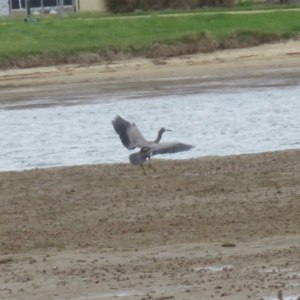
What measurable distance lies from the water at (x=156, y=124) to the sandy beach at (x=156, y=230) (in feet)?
4.65

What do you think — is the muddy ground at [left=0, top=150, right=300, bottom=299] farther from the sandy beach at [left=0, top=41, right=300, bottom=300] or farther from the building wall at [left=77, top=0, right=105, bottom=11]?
the building wall at [left=77, top=0, right=105, bottom=11]

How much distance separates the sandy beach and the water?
1.42 meters

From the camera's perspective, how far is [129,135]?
11.5 meters

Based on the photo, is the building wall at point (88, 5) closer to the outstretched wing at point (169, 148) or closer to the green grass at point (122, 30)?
the green grass at point (122, 30)

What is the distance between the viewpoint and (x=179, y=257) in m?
7.35

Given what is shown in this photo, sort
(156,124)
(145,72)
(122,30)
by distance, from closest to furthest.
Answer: (156,124) → (145,72) → (122,30)

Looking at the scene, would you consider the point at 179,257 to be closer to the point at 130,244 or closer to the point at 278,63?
the point at 130,244

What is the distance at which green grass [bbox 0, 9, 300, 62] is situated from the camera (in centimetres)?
2634

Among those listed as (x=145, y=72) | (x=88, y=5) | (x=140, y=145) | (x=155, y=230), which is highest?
(x=140, y=145)

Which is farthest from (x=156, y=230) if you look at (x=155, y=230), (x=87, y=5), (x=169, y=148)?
(x=87, y=5)

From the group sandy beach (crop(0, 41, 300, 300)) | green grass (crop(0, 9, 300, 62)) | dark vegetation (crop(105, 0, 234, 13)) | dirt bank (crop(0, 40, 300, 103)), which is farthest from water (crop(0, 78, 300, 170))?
dark vegetation (crop(105, 0, 234, 13))

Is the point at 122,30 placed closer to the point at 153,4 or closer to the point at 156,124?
the point at 153,4

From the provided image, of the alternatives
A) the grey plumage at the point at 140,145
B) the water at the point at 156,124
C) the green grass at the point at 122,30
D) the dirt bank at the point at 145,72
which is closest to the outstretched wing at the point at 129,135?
the grey plumage at the point at 140,145

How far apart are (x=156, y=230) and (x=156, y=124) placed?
8764 mm
